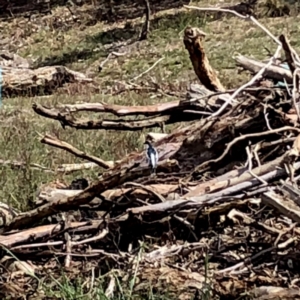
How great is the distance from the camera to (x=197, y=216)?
4.12 metres

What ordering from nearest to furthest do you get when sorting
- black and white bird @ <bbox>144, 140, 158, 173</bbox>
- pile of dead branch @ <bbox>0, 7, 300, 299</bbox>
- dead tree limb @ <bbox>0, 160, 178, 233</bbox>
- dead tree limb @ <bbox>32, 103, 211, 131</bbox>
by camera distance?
pile of dead branch @ <bbox>0, 7, 300, 299</bbox> < dead tree limb @ <bbox>0, 160, 178, 233</bbox> < black and white bird @ <bbox>144, 140, 158, 173</bbox> < dead tree limb @ <bbox>32, 103, 211, 131</bbox>

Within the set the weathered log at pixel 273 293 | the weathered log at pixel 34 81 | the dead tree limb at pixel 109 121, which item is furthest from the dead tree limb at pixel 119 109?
the weathered log at pixel 34 81

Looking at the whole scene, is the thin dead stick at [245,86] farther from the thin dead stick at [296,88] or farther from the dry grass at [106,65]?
the dry grass at [106,65]

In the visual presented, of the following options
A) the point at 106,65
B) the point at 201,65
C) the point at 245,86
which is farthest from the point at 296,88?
the point at 106,65

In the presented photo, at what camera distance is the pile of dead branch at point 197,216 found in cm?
370

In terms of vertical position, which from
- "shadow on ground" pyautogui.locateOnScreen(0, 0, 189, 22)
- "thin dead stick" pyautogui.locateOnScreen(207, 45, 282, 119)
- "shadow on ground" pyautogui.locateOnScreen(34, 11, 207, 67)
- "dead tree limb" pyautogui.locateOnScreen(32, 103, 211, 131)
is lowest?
"shadow on ground" pyautogui.locateOnScreen(0, 0, 189, 22)

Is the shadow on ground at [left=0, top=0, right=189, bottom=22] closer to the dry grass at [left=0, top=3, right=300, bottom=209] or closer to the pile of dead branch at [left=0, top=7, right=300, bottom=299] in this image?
the dry grass at [left=0, top=3, right=300, bottom=209]

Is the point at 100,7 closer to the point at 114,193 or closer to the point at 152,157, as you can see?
the point at 152,157

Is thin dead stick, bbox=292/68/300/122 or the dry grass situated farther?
the dry grass

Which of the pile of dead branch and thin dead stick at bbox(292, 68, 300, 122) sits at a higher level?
thin dead stick at bbox(292, 68, 300, 122)

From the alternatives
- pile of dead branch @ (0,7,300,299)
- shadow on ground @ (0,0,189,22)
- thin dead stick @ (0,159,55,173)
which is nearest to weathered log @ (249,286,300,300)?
pile of dead branch @ (0,7,300,299)

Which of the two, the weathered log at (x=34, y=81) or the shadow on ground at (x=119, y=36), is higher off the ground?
the weathered log at (x=34, y=81)

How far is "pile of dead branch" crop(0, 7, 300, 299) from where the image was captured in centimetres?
370

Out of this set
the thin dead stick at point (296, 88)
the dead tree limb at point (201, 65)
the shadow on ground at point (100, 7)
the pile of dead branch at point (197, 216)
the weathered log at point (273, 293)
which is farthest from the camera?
the shadow on ground at point (100, 7)
